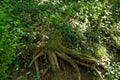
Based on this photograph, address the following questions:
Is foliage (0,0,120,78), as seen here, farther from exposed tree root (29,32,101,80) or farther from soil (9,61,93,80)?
soil (9,61,93,80)

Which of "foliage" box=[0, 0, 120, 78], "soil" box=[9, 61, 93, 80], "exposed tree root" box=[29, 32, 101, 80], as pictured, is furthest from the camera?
"foliage" box=[0, 0, 120, 78]

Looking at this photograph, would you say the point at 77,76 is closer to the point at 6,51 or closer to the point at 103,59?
the point at 103,59

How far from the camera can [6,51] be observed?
499cm

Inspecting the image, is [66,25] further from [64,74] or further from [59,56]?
[64,74]

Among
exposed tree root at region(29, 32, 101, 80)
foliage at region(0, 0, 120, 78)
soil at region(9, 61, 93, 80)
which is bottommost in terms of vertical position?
soil at region(9, 61, 93, 80)

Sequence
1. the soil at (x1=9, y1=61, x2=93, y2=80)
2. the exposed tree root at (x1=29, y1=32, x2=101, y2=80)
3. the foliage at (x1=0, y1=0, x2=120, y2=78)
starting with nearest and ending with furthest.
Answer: the soil at (x1=9, y1=61, x2=93, y2=80)
the exposed tree root at (x1=29, y1=32, x2=101, y2=80)
the foliage at (x1=0, y1=0, x2=120, y2=78)

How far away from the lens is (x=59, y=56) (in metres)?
6.04

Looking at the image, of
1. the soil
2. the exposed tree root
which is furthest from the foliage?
Answer: the soil

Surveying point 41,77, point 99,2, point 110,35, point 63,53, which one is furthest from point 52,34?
point 99,2

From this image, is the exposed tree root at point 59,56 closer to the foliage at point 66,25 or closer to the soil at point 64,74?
the foliage at point 66,25

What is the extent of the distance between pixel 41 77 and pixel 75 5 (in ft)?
9.07

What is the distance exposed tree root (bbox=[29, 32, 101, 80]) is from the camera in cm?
592

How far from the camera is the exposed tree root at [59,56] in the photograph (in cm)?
592

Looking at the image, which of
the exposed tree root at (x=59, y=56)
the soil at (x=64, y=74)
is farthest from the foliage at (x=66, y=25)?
the soil at (x=64, y=74)
